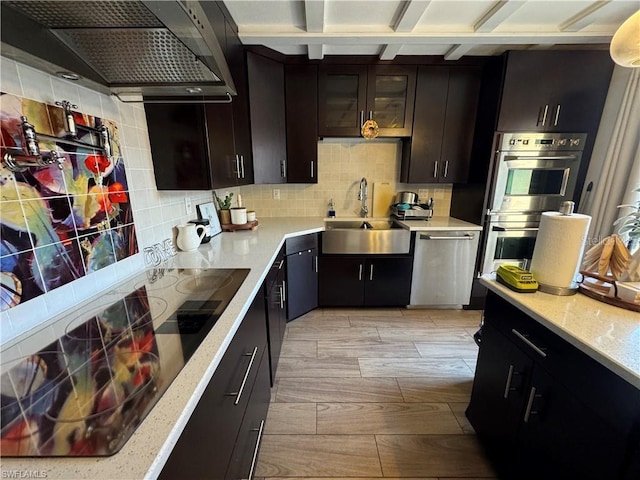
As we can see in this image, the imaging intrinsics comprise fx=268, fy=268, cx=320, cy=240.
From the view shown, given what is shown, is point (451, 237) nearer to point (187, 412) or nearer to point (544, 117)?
point (544, 117)

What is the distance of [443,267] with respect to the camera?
268 cm

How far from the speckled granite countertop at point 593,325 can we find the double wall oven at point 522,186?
57.0 inches

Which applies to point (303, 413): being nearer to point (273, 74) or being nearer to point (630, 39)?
point (630, 39)

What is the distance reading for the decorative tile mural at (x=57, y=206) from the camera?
820 mm

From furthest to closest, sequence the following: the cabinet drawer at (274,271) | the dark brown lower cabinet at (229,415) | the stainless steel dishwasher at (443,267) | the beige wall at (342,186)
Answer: the beige wall at (342,186) → the stainless steel dishwasher at (443,267) → the cabinet drawer at (274,271) → the dark brown lower cabinet at (229,415)

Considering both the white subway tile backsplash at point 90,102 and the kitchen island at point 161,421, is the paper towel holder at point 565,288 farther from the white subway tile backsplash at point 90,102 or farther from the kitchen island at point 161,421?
the white subway tile backsplash at point 90,102

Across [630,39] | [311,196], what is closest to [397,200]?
[311,196]

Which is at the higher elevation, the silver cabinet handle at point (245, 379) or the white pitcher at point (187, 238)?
the white pitcher at point (187, 238)

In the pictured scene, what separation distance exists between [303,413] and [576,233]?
1645mm

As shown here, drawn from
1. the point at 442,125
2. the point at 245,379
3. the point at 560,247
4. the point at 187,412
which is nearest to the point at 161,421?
the point at 187,412

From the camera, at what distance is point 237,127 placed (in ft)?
6.75

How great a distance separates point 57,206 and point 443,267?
2.80 m

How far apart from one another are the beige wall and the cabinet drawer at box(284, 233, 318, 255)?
0.64 meters

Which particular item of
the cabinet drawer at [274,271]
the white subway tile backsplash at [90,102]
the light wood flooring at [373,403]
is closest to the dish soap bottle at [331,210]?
the cabinet drawer at [274,271]
